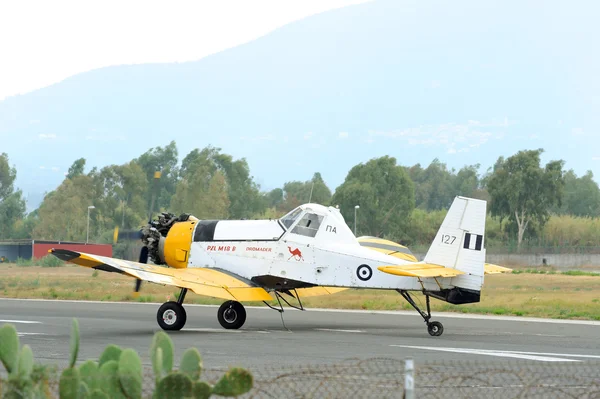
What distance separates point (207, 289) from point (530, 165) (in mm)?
72015

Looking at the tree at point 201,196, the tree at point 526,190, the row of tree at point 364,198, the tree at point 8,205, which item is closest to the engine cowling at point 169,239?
the tree at point 201,196

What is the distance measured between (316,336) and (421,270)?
267 cm

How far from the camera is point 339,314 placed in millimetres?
25719

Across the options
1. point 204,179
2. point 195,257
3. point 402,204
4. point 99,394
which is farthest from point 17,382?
point 402,204

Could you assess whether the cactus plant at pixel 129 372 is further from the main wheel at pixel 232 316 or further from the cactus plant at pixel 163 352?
the main wheel at pixel 232 316

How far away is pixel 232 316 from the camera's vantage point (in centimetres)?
2070

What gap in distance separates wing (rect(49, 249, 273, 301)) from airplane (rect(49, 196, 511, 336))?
0.08 feet

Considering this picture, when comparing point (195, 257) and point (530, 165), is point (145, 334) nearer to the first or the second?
point (195, 257)

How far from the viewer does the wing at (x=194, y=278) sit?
18438mm

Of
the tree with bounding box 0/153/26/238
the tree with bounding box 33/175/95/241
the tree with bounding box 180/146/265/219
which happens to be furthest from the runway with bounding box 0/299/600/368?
the tree with bounding box 0/153/26/238

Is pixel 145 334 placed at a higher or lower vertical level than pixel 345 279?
lower

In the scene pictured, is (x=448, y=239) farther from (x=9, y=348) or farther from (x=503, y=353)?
(x=9, y=348)

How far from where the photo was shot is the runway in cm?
1484

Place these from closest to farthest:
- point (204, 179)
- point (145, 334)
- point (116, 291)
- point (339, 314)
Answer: point (145, 334), point (339, 314), point (116, 291), point (204, 179)
